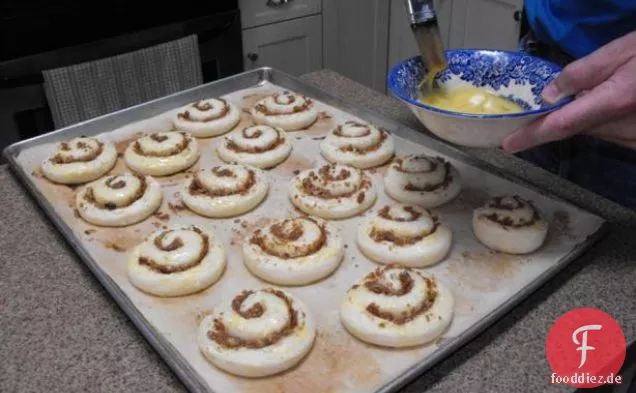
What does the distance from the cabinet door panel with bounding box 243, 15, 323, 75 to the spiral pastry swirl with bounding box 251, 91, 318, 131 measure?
100 centimetres

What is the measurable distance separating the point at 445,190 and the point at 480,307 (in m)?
0.37

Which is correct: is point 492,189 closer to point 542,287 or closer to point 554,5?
point 542,287

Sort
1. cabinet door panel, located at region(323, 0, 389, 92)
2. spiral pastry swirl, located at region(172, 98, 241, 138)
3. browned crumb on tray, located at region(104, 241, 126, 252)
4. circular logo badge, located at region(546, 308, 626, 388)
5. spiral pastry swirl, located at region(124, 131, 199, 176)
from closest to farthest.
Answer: circular logo badge, located at region(546, 308, 626, 388), browned crumb on tray, located at region(104, 241, 126, 252), spiral pastry swirl, located at region(124, 131, 199, 176), spiral pastry swirl, located at region(172, 98, 241, 138), cabinet door panel, located at region(323, 0, 389, 92)

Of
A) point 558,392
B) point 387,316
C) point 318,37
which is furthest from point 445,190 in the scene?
point 318,37

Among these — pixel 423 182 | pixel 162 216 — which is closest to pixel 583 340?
pixel 423 182

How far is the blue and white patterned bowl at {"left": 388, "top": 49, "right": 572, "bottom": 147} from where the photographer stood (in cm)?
106

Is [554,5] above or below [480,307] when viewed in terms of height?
above

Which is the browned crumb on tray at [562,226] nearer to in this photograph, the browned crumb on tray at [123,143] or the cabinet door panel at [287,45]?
the browned crumb on tray at [123,143]

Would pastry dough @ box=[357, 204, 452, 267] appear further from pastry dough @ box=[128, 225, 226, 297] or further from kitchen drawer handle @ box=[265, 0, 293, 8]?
kitchen drawer handle @ box=[265, 0, 293, 8]

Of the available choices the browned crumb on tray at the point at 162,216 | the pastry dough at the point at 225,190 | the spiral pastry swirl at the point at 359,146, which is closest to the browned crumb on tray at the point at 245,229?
the pastry dough at the point at 225,190

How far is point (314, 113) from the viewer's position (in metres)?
1.77

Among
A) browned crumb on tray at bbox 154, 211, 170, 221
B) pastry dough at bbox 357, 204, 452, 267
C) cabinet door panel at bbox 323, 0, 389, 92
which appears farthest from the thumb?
cabinet door panel at bbox 323, 0, 389, 92

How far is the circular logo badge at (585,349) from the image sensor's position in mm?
967

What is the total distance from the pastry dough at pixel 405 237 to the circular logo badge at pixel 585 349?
0.27 metres
